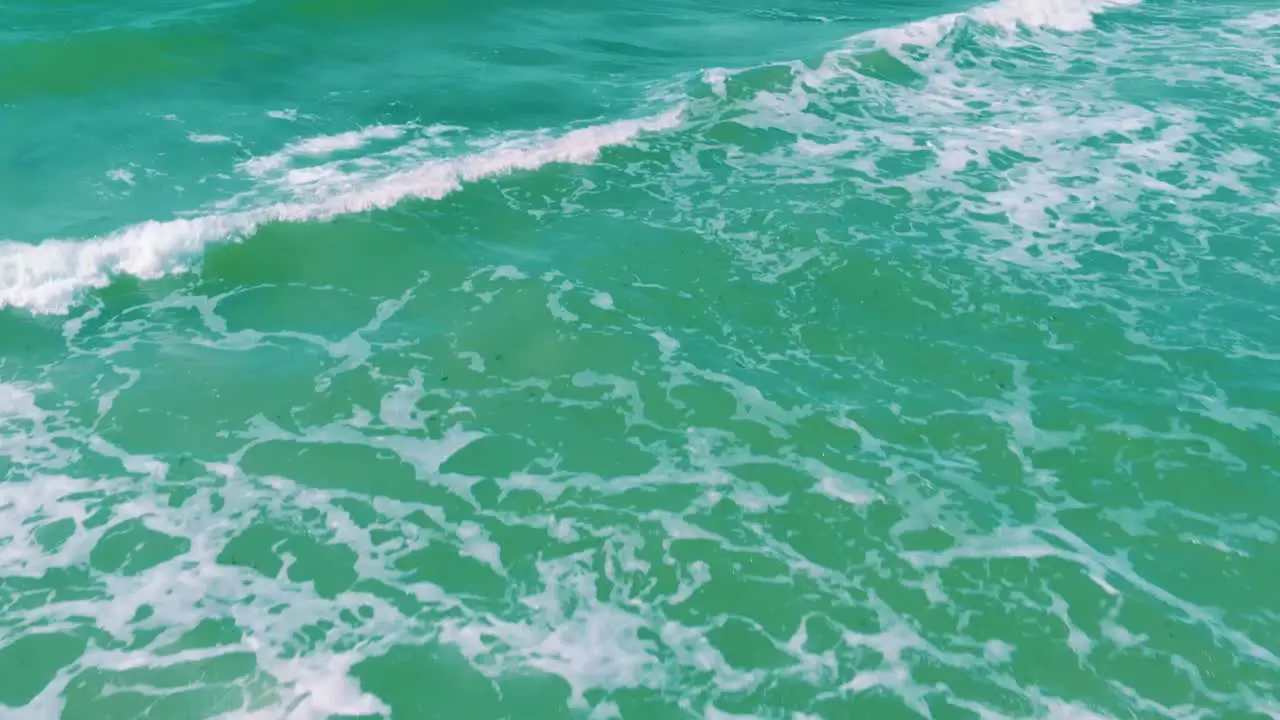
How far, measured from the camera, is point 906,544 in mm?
13336

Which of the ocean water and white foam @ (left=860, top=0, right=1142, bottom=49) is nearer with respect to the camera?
the ocean water

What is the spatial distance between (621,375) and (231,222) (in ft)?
23.0

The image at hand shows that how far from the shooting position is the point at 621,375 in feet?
53.3

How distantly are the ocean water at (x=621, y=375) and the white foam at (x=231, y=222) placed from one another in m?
0.08

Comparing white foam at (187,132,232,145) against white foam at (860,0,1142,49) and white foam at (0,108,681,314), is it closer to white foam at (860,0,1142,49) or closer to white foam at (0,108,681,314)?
white foam at (0,108,681,314)

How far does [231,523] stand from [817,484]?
696 centimetres

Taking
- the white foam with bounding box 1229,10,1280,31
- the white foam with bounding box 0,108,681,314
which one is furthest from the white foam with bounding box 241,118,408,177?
the white foam with bounding box 1229,10,1280,31

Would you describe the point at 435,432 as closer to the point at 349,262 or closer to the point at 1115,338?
the point at 349,262

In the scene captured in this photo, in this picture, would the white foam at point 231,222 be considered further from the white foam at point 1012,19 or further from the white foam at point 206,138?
the white foam at point 1012,19

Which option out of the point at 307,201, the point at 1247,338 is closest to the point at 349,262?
the point at 307,201

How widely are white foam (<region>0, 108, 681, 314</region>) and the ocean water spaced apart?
8cm

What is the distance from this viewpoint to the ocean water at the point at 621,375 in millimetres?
12047

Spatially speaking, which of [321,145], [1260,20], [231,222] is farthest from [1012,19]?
[231,222]

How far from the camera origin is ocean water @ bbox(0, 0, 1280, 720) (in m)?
12.0
